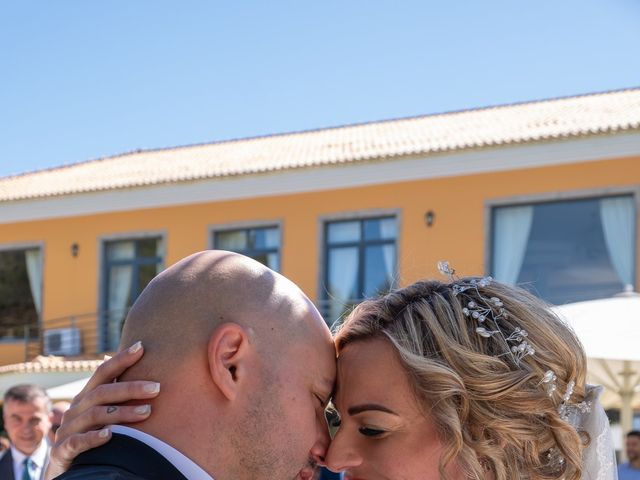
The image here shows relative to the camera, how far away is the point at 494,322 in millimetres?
2629

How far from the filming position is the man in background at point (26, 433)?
6738 mm

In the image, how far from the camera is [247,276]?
7.25ft

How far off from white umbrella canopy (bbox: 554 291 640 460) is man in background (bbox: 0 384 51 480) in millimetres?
3297

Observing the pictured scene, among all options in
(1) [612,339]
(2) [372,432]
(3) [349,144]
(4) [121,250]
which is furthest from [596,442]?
(4) [121,250]

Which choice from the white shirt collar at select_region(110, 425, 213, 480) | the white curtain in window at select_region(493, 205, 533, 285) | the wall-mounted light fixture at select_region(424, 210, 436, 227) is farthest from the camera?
the wall-mounted light fixture at select_region(424, 210, 436, 227)

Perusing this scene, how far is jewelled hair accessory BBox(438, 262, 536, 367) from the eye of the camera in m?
2.59

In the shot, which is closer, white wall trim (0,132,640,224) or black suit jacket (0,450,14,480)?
black suit jacket (0,450,14,480)

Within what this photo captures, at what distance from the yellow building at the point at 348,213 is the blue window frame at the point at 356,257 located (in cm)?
2

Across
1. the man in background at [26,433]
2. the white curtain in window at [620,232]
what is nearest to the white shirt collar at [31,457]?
the man in background at [26,433]

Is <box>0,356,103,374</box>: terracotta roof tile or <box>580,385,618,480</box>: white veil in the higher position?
<box>580,385,618,480</box>: white veil

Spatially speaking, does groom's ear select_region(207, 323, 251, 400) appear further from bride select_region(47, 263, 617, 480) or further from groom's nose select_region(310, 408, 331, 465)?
bride select_region(47, 263, 617, 480)

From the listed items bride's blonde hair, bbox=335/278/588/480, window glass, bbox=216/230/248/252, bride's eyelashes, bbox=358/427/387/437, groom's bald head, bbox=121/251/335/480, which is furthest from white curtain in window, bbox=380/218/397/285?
groom's bald head, bbox=121/251/335/480

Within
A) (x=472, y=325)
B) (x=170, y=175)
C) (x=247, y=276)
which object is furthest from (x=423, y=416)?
(x=170, y=175)

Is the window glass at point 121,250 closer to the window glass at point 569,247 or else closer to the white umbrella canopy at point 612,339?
the window glass at point 569,247
